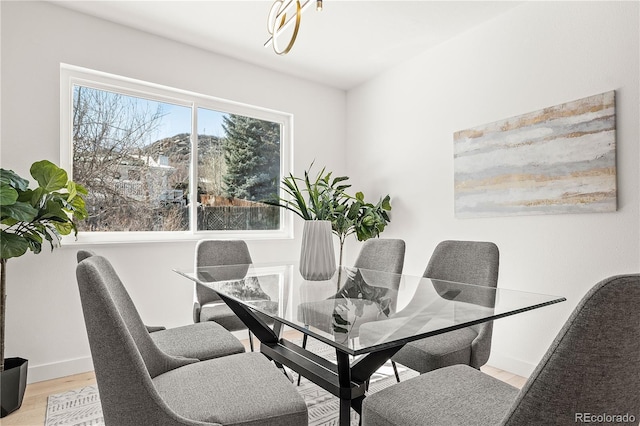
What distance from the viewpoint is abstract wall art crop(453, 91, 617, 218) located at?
2334 millimetres

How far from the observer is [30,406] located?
88.7 inches

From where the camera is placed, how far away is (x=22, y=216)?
2.05 m

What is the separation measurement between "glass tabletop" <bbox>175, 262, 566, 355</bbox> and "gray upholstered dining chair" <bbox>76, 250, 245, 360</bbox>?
0.86 ft

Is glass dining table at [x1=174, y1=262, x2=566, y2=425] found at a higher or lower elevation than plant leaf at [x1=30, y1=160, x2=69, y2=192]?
lower

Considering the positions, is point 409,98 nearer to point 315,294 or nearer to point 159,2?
point 159,2

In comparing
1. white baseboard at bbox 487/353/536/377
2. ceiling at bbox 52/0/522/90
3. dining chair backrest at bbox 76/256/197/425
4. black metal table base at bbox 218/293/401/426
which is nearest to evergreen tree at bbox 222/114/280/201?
ceiling at bbox 52/0/522/90

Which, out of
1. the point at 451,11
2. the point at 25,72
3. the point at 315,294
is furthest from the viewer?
the point at 451,11

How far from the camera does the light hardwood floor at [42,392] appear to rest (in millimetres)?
2090

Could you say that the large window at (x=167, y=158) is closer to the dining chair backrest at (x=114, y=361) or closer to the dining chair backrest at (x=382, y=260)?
the dining chair backrest at (x=382, y=260)

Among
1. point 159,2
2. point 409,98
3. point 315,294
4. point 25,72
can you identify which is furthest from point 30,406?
point 409,98

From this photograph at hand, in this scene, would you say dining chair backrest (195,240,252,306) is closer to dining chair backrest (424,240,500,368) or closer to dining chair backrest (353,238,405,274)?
dining chair backrest (353,238,405,274)

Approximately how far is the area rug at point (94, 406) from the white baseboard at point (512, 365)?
769 millimetres

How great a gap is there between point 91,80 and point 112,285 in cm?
241

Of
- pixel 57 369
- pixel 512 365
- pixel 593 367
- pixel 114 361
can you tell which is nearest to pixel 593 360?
pixel 593 367
